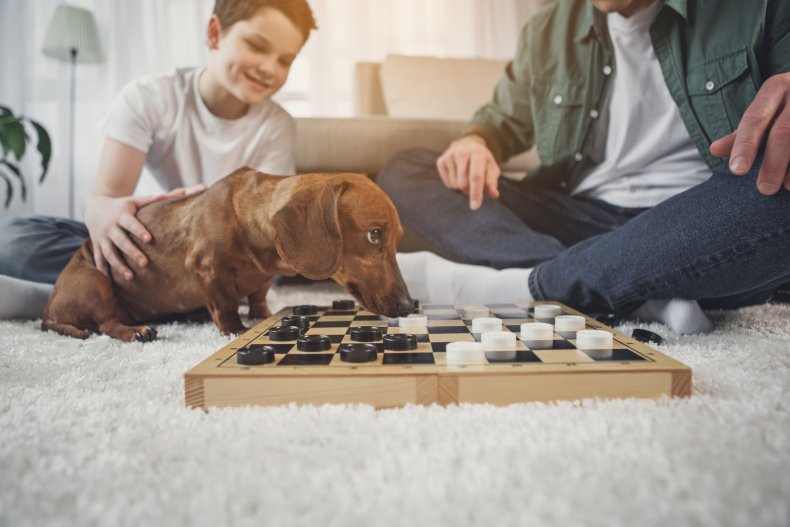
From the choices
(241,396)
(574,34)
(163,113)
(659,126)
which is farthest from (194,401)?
(574,34)

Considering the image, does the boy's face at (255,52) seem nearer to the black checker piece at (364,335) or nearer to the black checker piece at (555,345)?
the black checker piece at (364,335)

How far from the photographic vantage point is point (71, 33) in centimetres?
342

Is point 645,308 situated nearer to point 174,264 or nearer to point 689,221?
point 689,221

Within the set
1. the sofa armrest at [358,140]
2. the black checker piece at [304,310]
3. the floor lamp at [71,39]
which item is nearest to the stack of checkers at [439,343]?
the black checker piece at [304,310]

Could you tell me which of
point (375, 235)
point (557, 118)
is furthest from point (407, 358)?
point (557, 118)

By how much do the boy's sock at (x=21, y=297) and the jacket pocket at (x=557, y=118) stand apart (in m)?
1.47

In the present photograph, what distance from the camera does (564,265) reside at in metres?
1.20

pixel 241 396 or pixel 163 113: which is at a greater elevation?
pixel 163 113

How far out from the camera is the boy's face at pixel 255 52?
5.19ft

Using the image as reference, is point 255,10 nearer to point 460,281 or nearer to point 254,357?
point 460,281

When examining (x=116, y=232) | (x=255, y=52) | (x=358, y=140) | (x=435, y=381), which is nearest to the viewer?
(x=435, y=381)

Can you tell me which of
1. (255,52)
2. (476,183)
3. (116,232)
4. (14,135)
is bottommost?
(116,232)

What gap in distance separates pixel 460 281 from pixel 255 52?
0.90 m

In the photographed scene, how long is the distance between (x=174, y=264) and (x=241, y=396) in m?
0.69
